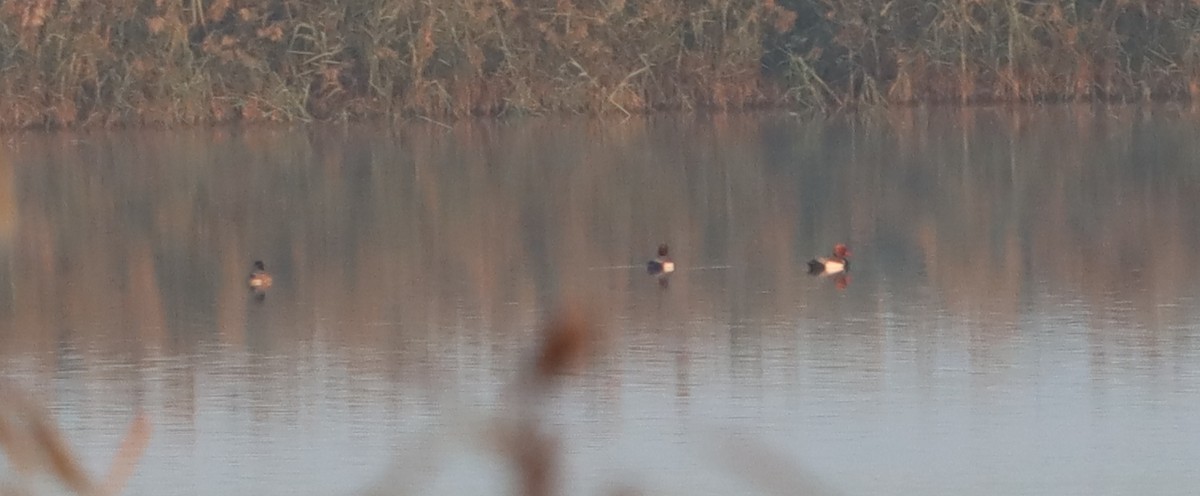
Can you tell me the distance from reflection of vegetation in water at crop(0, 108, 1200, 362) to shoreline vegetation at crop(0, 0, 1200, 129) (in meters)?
1.41

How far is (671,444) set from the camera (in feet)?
26.3

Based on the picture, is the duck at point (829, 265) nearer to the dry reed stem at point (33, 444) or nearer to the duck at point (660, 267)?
the duck at point (660, 267)

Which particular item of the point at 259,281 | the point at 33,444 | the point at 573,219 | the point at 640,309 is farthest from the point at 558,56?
the point at 33,444

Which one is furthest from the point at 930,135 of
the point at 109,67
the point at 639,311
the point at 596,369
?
the point at 596,369

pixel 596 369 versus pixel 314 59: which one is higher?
pixel 314 59

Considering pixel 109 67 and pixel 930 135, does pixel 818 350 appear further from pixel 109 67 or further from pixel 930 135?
pixel 109 67

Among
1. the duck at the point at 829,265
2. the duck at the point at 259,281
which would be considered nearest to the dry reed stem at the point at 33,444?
the duck at the point at 829,265

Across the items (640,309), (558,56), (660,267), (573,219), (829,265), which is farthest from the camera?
(558,56)

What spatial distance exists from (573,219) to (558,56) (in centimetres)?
1097

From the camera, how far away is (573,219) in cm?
1648

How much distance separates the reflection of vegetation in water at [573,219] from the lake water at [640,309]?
0.18 feet

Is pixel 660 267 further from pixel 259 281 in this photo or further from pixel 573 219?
pixel 573 219

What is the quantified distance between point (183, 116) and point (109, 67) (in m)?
0.99

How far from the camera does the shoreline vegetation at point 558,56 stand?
26.5m
